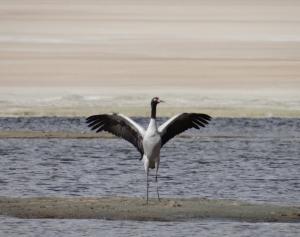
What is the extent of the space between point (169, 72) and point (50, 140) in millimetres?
33218

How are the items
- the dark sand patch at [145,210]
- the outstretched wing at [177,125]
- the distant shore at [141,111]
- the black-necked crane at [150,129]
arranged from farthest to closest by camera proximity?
the distant shore at [141,111]
the outstretched wing at [177,125]
the black-necked crane at [150,129]
the dark sand patch at [145,210]

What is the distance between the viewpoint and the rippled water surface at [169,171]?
2002cm

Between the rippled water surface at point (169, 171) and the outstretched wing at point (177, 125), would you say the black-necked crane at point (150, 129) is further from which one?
the rippled water surface at point (169, 171)

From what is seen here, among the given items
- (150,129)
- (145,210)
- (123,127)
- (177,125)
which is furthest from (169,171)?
(145,210)

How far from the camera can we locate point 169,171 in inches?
1174

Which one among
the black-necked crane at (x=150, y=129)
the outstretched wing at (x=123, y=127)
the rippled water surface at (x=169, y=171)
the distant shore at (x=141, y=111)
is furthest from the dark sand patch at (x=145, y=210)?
the distant shore at (x=141, y=111)

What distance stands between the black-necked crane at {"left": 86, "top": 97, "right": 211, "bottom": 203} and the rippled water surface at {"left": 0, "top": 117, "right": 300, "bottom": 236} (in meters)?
2.18

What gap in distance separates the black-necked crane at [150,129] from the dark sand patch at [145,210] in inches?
35.7

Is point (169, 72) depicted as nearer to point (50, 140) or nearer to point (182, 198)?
point (50, 140)

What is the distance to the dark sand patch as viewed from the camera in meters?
20.8

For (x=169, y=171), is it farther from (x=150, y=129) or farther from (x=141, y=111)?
(x=141, y=111)

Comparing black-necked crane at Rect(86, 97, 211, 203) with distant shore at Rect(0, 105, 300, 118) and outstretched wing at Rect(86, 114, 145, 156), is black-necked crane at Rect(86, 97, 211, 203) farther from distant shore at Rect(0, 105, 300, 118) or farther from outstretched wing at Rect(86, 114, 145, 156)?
distant shore at Rect(0, 105, 300, 118)

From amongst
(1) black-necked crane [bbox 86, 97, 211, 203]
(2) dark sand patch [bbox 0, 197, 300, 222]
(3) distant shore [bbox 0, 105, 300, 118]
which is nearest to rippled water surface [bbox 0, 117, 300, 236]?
(2) dark sand patch [bbox 0, 197, 300, 222]

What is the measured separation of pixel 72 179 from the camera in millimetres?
27625
